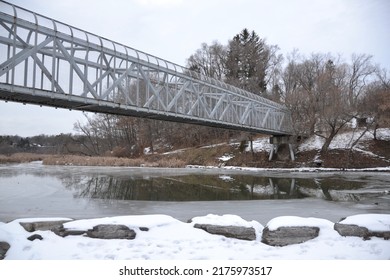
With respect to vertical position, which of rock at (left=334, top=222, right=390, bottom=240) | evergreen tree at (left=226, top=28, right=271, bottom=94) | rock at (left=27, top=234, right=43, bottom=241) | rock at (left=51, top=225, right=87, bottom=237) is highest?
evergreen tree at (left=226, top=28, right=271, bottom=94)

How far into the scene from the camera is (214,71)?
2295 inches

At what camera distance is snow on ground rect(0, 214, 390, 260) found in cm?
580

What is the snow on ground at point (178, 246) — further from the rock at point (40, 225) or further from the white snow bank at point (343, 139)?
the white snow bank at point (343, 139)

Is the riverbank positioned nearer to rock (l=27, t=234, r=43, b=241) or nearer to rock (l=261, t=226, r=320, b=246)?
rock (l=27, t=234, r=43, b=241)

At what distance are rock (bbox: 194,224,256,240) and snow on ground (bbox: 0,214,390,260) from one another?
15cm

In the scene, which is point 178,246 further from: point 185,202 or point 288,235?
point 185,202

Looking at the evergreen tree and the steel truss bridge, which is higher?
the evergreen tree

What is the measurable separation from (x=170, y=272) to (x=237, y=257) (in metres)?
1.21

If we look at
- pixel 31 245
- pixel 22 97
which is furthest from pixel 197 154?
pixel 31 245

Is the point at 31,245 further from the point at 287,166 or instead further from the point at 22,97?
the point at 287,166

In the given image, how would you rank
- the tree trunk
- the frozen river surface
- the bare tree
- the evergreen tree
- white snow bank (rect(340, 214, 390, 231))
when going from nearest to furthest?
white snow bank (rect(340, 214, 390, 231)) < the frozen river surface < the tree trunk < the evergreen tree < the bare tree

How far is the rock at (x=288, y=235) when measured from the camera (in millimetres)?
6488

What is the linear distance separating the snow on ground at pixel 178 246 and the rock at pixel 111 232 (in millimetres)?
132

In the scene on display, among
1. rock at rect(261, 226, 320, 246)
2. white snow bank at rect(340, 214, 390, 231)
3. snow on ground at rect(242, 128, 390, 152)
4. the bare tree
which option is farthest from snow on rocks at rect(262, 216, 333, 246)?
the bare tree
